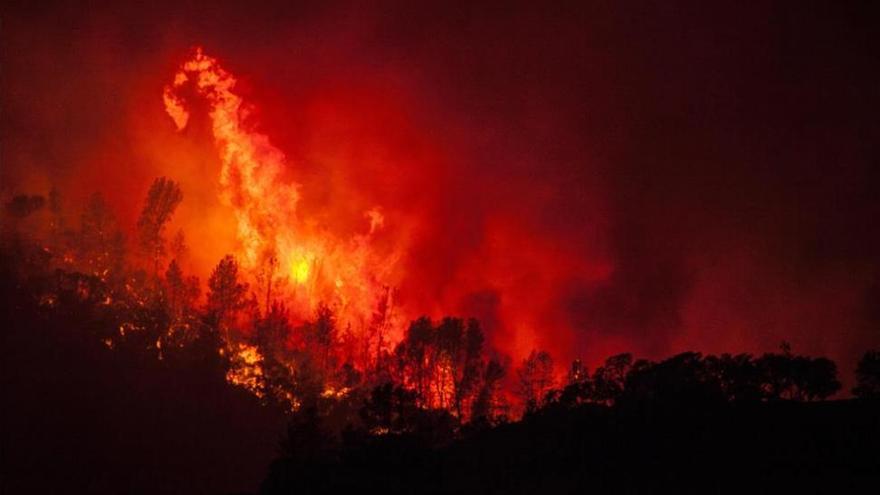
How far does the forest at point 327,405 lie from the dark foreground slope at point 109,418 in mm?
275

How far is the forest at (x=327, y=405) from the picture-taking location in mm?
42500

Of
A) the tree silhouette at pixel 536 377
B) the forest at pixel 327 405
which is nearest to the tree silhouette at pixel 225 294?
the forest at pixel 327 405

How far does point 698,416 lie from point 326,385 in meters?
82.6

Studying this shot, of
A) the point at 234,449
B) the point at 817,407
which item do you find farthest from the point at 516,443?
the point at 234,449

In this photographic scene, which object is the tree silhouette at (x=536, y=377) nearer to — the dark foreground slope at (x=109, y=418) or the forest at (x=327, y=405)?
the forest at (x=327, y=405)

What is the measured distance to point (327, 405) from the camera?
111375mm

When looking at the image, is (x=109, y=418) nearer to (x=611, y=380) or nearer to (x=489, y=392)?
(x=489, y=392)

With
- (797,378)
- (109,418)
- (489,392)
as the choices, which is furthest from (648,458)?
(109,418)

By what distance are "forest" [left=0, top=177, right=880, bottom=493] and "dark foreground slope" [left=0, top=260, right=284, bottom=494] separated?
275mm

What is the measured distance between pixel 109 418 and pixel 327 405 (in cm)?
3646

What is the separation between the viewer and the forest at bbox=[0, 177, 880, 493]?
42500 mm

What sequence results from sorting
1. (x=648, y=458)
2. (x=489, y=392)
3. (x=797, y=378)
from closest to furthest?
(x=648, y=458) → (x=797, y=378) → (x=489, y=392)

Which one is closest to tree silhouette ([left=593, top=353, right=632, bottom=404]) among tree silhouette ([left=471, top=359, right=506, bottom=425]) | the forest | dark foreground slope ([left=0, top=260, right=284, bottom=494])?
the forest

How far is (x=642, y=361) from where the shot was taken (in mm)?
83062
